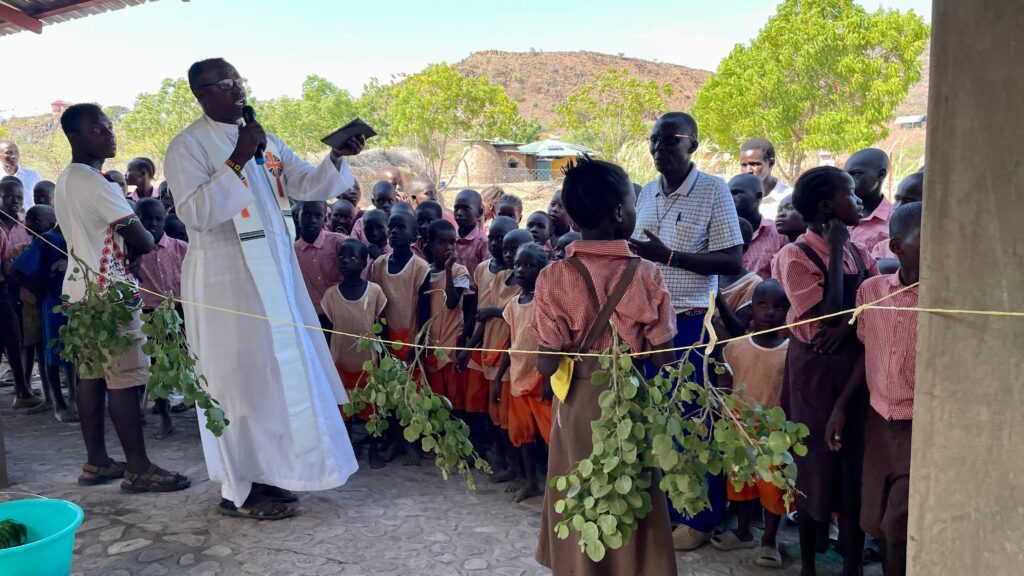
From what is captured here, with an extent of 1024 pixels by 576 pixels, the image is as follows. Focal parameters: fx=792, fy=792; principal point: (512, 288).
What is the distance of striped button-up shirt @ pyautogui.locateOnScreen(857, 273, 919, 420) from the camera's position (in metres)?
2.65

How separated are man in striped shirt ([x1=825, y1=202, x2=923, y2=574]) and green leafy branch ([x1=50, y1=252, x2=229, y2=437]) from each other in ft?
8.76

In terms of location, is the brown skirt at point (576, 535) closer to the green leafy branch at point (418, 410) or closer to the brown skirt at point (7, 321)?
the green leafy branch at point (418, 410)

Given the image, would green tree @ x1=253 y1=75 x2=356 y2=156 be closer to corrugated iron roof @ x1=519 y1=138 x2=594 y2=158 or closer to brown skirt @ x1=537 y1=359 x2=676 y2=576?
corrugated iron roof @ x1=519 y1=138 x2=594 y2=158

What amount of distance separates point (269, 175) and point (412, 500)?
1888mm

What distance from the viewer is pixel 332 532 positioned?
153 inches

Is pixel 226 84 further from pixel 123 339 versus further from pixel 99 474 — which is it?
pixel 99 474

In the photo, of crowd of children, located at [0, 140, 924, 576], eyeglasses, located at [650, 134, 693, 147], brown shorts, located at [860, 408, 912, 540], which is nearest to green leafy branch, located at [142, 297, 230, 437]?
crowd of children, located at [0, 140, 924, 576]

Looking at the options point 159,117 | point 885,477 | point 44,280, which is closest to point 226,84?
point 44,280

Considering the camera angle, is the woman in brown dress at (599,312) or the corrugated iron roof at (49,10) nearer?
the woman in brown dress at (599,312)

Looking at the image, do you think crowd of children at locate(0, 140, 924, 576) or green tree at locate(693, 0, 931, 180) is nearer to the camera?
crowd of children at locate(0, 140, 924, 576)

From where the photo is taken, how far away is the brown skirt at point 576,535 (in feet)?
8.49

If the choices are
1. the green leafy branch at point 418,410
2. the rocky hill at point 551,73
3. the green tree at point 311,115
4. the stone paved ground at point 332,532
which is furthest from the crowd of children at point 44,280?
the rocky hill at point 551,73

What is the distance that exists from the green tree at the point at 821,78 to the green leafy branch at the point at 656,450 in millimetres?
16514

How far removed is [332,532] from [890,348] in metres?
2.66
